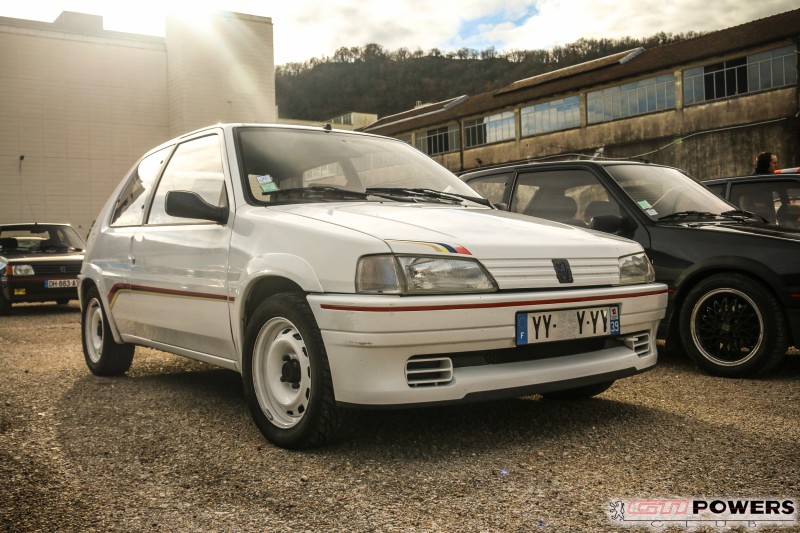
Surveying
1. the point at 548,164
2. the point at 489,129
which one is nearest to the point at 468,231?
the point at 548,164

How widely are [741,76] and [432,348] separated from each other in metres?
32.5

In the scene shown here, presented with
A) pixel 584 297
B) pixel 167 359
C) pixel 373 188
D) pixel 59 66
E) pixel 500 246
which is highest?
pixel 59 66

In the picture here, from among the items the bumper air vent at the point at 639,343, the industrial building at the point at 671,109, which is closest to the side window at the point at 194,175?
the bumper air vent at the point at 639,343

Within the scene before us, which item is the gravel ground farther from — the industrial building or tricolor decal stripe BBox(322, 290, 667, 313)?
the industrial building

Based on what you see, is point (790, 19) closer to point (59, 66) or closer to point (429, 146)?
point (429, 146)

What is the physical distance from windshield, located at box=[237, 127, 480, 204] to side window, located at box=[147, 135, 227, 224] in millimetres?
205

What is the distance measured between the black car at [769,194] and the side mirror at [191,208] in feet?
16.2

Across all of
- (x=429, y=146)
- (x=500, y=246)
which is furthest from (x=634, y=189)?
(x=429, y=146)

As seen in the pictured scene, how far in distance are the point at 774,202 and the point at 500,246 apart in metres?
4.61

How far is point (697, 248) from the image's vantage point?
527cm

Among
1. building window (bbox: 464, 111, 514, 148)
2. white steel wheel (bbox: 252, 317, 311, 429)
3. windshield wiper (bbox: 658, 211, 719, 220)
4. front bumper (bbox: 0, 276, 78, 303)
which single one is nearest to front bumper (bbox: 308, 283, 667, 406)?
white steel wheel (bbox: 252, 317, 311, 429)

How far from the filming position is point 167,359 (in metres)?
6.45

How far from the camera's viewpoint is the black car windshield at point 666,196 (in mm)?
5660

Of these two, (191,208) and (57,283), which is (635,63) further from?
(191,208)
